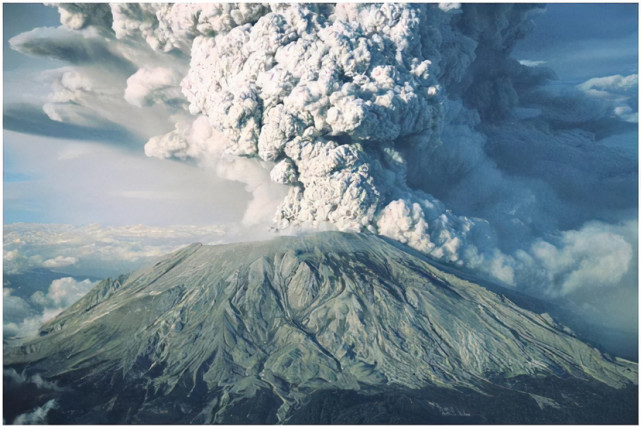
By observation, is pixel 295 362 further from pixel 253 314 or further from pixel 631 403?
pixel 631 403

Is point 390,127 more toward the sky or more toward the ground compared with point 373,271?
more toward the sky

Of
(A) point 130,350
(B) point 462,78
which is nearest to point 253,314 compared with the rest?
(A) point 130,350

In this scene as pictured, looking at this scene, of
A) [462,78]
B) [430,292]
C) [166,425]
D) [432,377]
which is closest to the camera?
[166,425]

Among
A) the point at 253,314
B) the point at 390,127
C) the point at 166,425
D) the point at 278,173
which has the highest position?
the point at 390,127

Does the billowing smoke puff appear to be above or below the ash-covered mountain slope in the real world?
above

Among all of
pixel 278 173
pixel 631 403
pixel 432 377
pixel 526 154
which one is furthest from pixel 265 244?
pixel 526 154

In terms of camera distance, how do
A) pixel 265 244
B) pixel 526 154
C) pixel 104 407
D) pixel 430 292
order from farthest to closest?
pixel 526 154 < pixel 265 244 < pixel 430 292 < pixel 104 407

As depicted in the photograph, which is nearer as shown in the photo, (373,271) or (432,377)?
(432,377)

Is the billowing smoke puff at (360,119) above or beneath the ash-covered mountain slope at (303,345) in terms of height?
above
